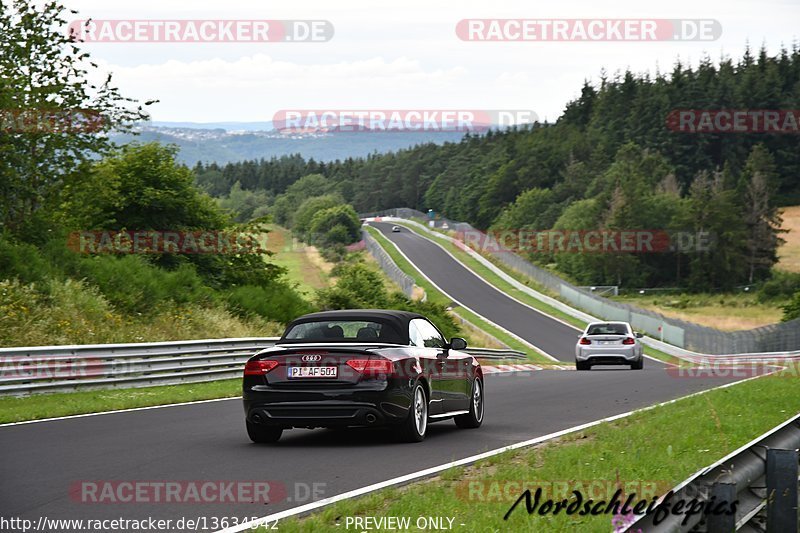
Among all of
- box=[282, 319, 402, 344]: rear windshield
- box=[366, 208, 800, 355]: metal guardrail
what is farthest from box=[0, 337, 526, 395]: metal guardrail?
box=[366, 208, 800, 355]: metal guardrail

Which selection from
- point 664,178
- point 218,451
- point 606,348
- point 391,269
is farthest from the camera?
point 664,178

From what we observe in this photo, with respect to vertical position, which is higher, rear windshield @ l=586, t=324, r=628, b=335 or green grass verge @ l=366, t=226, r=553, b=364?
rear windshield @ l=586, t=324, r=628, b=335

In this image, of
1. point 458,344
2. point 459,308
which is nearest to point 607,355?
point 458,344

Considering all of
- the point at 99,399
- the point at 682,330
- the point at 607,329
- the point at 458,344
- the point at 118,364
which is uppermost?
the point at 458,344

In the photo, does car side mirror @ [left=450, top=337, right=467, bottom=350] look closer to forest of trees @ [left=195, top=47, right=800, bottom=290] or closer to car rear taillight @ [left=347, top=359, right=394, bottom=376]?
car rear taillight @ [left=347, top=359, right=394, bottom=376]

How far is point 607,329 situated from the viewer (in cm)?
3562

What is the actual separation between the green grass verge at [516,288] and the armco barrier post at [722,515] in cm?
5473

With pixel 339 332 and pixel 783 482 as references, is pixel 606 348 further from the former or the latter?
pixel 783 482

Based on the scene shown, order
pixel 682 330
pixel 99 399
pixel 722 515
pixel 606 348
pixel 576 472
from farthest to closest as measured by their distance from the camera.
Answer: pixel 682 330, pixel 606 348, pixel 99 399, pixel 576 472, pixel 722 515

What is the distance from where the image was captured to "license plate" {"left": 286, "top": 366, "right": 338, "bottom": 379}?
1224 cm

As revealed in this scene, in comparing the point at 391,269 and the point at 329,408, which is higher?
the point at 329,408

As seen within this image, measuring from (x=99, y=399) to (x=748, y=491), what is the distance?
577 inches

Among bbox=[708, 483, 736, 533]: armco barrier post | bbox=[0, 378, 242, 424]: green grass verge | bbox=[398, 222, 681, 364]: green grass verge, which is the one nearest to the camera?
bbox=[708, 483, 736, 533]: armco barrier post

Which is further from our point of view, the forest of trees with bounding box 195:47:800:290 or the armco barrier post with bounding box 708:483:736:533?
the forest of trees with bounding box 195:47:800:290
